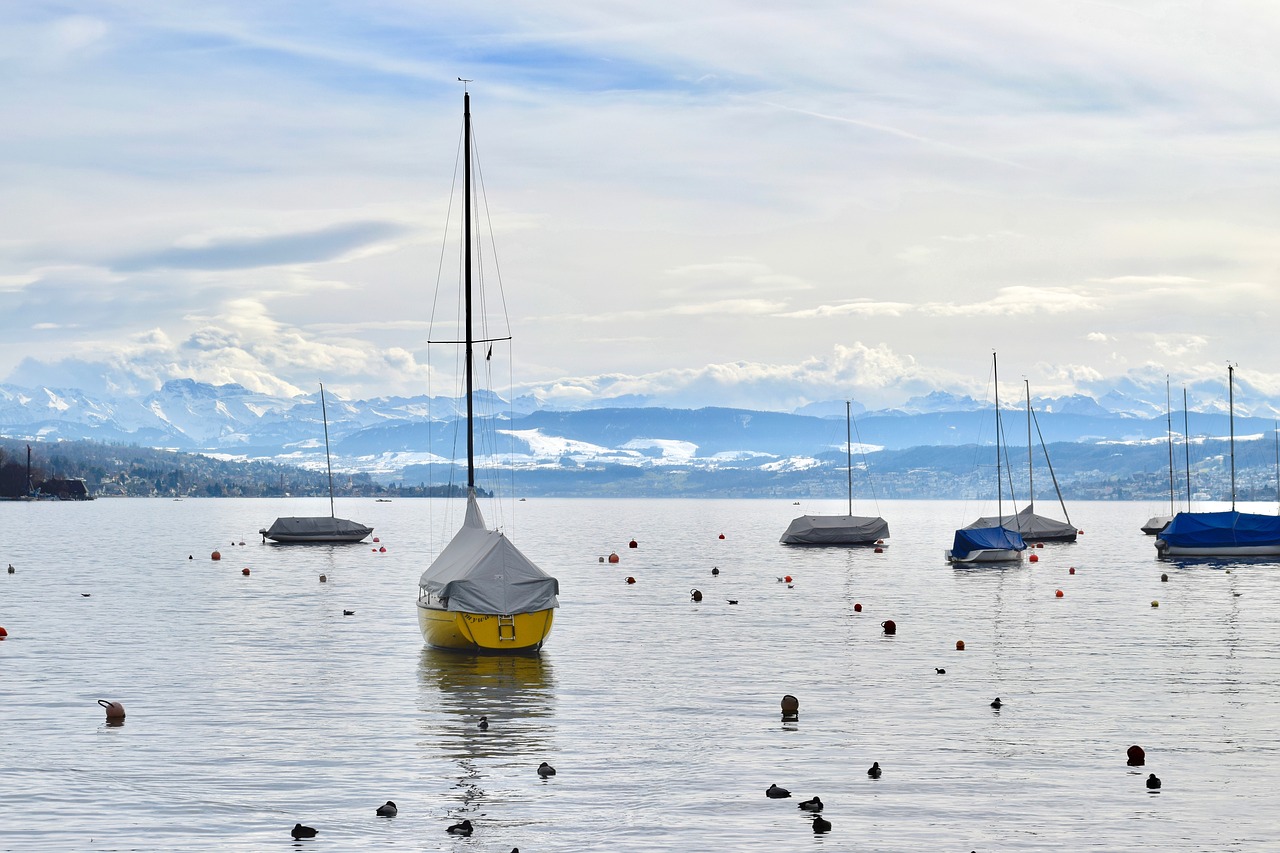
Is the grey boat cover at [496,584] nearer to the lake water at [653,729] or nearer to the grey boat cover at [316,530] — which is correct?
the lake water at [653,729]

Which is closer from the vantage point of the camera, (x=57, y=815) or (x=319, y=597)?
(x=57, y=815)

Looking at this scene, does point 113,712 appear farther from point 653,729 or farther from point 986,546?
point 986,546

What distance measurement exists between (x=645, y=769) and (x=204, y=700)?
17.5m

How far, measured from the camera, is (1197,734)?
36344 mm

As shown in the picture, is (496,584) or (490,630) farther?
(490,630)

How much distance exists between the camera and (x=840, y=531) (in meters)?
168

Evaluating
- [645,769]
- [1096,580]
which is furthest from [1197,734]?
[1096,580]

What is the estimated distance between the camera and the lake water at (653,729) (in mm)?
26672

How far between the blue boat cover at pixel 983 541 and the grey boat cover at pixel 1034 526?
28771 millimetres

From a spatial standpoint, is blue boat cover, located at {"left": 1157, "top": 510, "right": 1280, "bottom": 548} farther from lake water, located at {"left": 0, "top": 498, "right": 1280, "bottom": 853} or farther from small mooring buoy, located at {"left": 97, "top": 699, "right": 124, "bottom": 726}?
small mooring buoy, located at {"left": 97, "top": 699, "right": 124, "bottom": 726}

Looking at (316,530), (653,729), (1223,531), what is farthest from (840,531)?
(653,729)

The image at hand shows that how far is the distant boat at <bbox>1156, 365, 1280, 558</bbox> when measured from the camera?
125625mm

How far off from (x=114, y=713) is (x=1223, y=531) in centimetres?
11208

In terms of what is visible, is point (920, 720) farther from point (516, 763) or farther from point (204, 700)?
point (204, 700)
